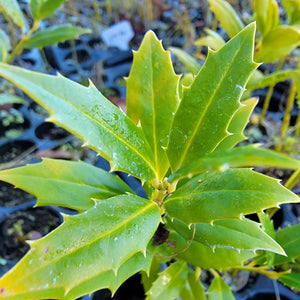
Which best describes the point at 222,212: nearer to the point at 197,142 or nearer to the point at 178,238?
the point at 197,142

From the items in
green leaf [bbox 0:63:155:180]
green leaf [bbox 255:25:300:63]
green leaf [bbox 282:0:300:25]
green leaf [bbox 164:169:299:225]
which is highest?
green leaf [bbox 282:0:300:25]

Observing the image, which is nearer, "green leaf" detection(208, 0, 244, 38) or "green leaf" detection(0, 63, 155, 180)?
→ "green leaf" detection(0, 63, 155, 180)

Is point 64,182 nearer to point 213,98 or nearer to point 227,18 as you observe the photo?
point 213,98

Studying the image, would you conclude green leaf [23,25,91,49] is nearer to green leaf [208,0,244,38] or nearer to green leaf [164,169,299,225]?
green leaf [208,0,244,38]

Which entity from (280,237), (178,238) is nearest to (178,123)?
(178,238)

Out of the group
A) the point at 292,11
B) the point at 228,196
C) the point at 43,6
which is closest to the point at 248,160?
the point at 228,196

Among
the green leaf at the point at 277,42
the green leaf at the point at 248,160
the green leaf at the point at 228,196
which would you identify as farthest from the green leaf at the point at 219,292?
the green leaf at the point at 277,42

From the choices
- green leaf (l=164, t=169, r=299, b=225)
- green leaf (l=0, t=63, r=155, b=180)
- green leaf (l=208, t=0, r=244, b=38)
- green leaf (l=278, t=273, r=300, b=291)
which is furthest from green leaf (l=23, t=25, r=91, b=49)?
green leaf (l=278, t=273, r=300, b=291)
